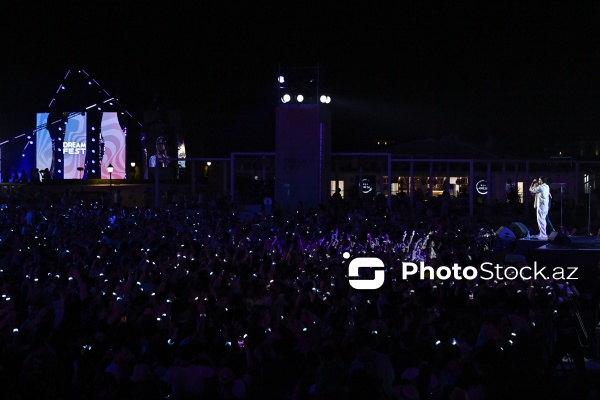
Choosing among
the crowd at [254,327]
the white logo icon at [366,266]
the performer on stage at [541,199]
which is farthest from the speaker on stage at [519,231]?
the white logo icon at [366,266]

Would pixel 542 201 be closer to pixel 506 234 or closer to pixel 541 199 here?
pixel 541 199

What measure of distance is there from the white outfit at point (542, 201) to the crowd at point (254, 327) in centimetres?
579

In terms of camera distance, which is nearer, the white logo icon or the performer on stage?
the white logo icon

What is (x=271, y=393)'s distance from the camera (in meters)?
7.41

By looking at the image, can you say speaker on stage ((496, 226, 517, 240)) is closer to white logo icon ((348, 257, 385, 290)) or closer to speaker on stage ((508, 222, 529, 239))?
speaker on stage ((508, 222, 529, 239))

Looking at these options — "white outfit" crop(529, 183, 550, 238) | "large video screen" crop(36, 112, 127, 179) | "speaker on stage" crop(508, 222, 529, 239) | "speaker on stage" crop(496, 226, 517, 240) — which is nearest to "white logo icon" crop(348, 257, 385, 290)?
"white outfit" crop(529, 183, 550, 238)

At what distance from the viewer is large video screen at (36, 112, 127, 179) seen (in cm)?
4534

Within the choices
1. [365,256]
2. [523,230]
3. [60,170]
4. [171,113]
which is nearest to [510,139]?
[171,113]

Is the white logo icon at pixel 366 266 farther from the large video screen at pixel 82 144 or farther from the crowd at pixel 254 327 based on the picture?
the large video screen at pixel 82 144

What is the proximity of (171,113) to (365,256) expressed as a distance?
37211 millimetres

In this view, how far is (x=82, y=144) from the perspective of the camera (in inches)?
1820

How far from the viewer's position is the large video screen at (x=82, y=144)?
149ft

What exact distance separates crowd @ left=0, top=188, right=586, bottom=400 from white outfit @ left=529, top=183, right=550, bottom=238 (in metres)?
5.79

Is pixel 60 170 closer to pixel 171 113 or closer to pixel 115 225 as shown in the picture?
pixel 171 113
